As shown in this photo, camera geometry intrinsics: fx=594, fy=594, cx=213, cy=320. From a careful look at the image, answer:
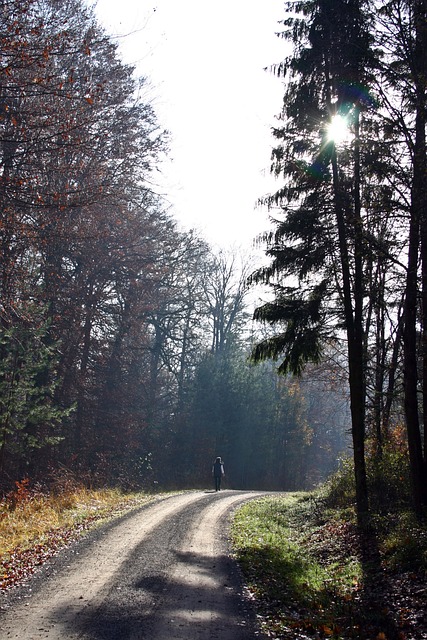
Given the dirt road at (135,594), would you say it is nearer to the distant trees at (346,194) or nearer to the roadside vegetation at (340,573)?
the roadside vegetation at (340,573)

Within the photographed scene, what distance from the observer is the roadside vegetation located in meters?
7.47

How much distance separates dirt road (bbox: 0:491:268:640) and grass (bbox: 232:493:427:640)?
1.65ft

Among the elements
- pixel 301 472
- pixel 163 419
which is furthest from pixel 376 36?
pixel 301 472

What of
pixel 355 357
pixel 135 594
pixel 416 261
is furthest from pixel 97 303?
pixel 135 594

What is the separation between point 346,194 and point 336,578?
9.08 m

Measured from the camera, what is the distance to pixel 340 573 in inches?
421

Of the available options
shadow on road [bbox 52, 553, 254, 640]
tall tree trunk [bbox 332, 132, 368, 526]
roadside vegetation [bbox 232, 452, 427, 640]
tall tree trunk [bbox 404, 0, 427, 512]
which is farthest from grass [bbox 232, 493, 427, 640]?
tall tree trunk [bbox 404, 0, 427, 512]

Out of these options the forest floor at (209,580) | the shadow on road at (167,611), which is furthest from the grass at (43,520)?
the shadow on road at (167,611)

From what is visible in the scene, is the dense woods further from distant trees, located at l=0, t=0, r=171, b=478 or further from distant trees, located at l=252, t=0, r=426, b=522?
distant trees, located at l=252, t=0, r=426, b=522

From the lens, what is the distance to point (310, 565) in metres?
11.5

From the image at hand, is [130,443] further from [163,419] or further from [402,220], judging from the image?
[402,220]

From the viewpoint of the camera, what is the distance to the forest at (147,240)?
12.1 metres

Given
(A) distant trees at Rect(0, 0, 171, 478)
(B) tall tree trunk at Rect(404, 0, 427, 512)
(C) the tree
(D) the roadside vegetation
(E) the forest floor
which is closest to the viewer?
(E) the forest floor

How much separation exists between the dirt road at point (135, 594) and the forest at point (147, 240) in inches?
191
